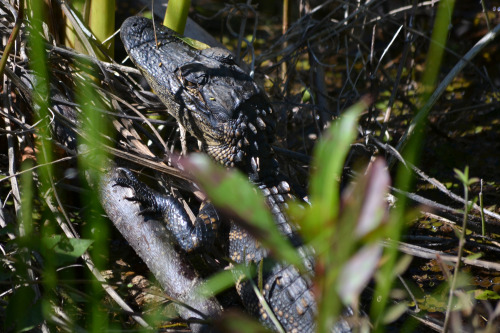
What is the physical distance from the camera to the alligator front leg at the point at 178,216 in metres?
2.58

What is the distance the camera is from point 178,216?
2.70 m

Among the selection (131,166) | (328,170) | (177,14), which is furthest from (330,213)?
(177,14)

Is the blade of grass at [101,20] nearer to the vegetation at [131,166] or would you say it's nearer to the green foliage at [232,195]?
the vegetation at [131,166]

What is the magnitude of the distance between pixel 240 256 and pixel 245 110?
29.3 inches

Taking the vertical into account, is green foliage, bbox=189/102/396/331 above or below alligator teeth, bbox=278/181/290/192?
above

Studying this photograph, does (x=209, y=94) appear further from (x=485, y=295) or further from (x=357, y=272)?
(x=357, y=272)

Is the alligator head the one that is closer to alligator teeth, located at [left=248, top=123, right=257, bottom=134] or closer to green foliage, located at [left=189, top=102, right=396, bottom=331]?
alligator teeth, located at [left=248, top=123, right=257, bottom=134]

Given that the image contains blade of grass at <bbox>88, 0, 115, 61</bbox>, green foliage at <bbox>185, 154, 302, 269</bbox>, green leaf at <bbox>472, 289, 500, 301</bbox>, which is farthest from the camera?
blade of grass at <bbox>88, 0, 115, 61</bbox>

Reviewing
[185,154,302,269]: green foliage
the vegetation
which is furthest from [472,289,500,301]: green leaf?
[185,154,302,269]: green foliage

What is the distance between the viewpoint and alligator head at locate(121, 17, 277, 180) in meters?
2.67

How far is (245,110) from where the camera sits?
267 cm

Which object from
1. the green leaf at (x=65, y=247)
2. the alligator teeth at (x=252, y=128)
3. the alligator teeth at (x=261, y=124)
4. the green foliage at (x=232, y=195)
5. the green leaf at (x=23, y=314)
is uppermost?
the green foliage at (x=232, y=195)

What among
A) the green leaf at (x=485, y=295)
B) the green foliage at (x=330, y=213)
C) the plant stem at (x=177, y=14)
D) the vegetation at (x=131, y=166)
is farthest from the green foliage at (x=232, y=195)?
the plant stem at (x=177, y=14)

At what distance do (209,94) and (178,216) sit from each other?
66 cm
